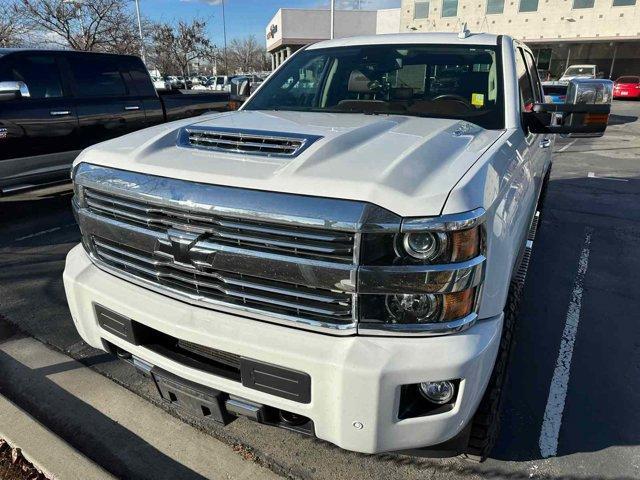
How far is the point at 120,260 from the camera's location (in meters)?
2.16

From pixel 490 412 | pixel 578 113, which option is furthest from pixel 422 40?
pixel 490 412

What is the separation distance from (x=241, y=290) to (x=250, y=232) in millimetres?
252

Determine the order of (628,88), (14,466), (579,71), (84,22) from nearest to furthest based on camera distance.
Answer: (14,466) < (84,22) < (628,88) < (579,71)

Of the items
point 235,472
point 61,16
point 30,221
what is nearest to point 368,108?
point 235,472

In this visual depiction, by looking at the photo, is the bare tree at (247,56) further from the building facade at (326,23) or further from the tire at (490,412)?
the tire at (490,412)

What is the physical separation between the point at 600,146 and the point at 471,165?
44.5ft

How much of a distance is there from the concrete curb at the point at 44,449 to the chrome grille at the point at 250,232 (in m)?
1.18

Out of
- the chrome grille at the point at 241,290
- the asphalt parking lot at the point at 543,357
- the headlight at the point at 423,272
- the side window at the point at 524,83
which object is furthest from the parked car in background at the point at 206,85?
the headlight at the point at 423,272

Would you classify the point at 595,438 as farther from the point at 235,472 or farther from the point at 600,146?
the point at 600,146

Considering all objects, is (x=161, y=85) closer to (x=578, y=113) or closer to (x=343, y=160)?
(x=578, y=113)

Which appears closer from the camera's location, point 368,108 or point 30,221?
point 368,108

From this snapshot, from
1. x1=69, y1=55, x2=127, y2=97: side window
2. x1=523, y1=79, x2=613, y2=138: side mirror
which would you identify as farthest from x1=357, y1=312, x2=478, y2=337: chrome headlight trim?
x1=69, y1=55, x2=127, y2=97: side window

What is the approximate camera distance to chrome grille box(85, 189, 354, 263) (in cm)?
158

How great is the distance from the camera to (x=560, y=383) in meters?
2.87
